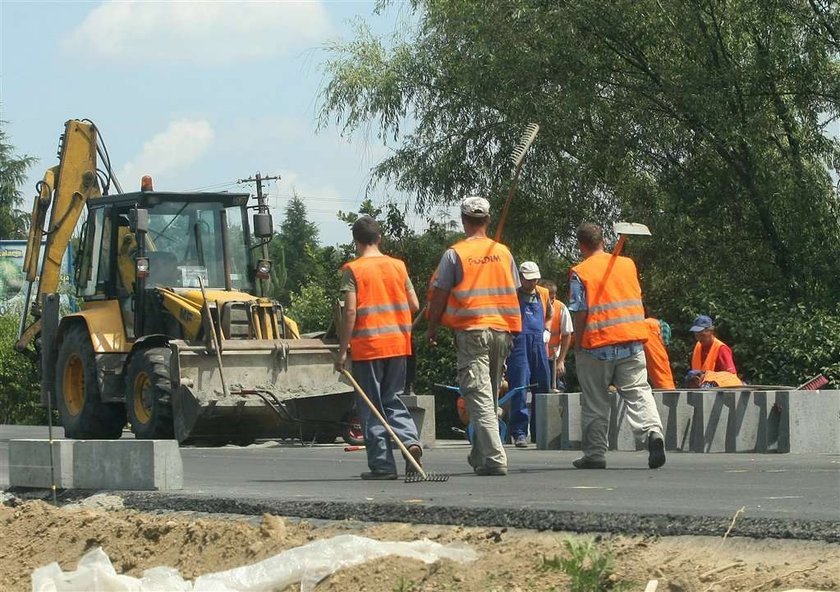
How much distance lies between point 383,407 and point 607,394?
1814mm

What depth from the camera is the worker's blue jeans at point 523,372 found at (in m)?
15.9

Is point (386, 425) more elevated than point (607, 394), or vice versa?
point (607, 394)

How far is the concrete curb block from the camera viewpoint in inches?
552

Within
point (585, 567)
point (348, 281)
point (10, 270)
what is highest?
point (10, 270)

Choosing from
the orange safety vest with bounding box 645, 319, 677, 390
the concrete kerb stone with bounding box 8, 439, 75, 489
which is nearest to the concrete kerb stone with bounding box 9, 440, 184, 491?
the concrete kerb stone with bounding box 8, 439, 75, 489

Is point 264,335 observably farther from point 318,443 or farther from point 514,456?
point 514,456

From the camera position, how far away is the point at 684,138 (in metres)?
22.4

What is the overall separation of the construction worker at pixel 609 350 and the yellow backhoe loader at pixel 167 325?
5.88 m

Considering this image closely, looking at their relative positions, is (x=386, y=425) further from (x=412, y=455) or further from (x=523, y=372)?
(x=523, y=372)

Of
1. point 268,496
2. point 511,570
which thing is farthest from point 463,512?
point 268,496

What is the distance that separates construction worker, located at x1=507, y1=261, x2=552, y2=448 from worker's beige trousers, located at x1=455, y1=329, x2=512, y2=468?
15.4ft

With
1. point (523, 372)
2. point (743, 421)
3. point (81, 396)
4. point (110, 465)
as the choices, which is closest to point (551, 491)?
point (110, 465)

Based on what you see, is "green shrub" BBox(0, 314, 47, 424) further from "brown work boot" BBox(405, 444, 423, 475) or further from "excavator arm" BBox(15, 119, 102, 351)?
"brown work boot" BBox(405, 444, 423, 475)

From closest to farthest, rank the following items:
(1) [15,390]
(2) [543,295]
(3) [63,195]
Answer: (2) [543,295] → (3) [63,195] → (1) [15,390]
